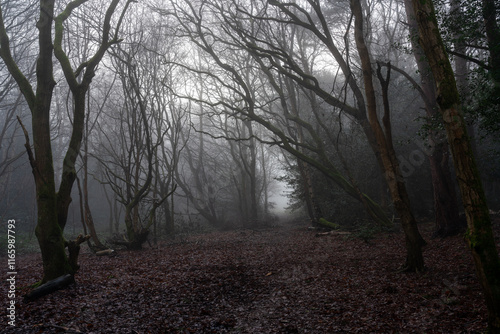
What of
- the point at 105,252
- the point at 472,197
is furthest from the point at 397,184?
the point at 105,252

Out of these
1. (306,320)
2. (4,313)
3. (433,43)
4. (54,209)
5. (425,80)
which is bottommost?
(306,320)

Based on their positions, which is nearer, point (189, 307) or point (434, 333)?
point (434, 333)

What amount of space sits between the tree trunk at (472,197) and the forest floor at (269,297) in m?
0.64

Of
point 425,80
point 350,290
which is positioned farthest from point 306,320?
point 425,80

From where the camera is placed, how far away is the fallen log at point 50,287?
4496 millimetres

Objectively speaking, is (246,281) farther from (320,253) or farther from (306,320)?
(320,253)

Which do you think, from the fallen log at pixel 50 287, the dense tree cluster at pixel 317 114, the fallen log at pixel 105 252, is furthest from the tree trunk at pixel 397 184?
the fallen log at pixel 105 252

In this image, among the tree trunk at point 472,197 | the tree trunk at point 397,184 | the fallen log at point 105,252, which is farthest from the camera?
the fallen log at point 105,252

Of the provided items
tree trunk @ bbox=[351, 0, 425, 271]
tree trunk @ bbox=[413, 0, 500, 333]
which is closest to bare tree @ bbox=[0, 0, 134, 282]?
tree trunk @ bbox=[351, 0, 425, 271]

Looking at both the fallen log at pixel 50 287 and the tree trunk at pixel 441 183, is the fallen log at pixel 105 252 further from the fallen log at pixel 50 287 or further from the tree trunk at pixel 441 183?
the tree trunk at pixel 441 183

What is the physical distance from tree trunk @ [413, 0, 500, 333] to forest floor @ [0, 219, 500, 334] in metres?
0.64

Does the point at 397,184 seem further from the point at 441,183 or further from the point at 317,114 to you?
the point at 317,114

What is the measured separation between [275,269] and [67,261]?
369 centimetres

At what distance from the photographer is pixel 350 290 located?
16.1ft
